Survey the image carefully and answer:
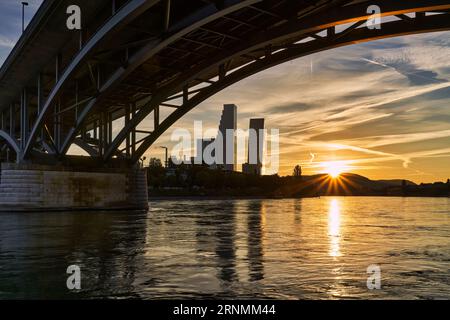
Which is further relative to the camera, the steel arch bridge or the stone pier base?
the stone pier base

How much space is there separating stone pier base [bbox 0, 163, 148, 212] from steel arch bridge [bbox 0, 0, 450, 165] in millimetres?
1704

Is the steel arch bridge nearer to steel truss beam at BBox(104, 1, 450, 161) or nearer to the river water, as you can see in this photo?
steel truss beam at BBox(104, 1, 450, 161)

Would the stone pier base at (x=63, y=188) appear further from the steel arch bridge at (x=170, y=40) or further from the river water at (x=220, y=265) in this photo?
the river water at (x=220, y=265)

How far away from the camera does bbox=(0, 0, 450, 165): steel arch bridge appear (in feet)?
73.6

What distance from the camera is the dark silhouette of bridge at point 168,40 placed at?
22438 mm

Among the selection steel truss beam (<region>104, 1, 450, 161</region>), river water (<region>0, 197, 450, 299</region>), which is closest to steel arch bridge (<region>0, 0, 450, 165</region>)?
steel truss beam (<region>104, 1, 450, 161</region>)

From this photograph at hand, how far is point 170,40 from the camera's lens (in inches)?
973

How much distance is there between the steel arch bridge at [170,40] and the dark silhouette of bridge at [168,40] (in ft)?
0.16

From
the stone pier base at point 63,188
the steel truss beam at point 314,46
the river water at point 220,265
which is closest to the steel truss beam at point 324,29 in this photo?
the steel truss beam at point 314,46

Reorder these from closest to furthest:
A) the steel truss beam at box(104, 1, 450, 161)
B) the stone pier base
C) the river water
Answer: the river water, the steel truss beam at box(104, 1, 450, 161), the stone pier base

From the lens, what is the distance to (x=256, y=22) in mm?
26672

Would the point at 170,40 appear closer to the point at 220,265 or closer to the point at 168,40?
the point at 168,40

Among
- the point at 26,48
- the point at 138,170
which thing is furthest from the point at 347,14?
the point at 138,170

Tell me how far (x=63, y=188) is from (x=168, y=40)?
2119cm
